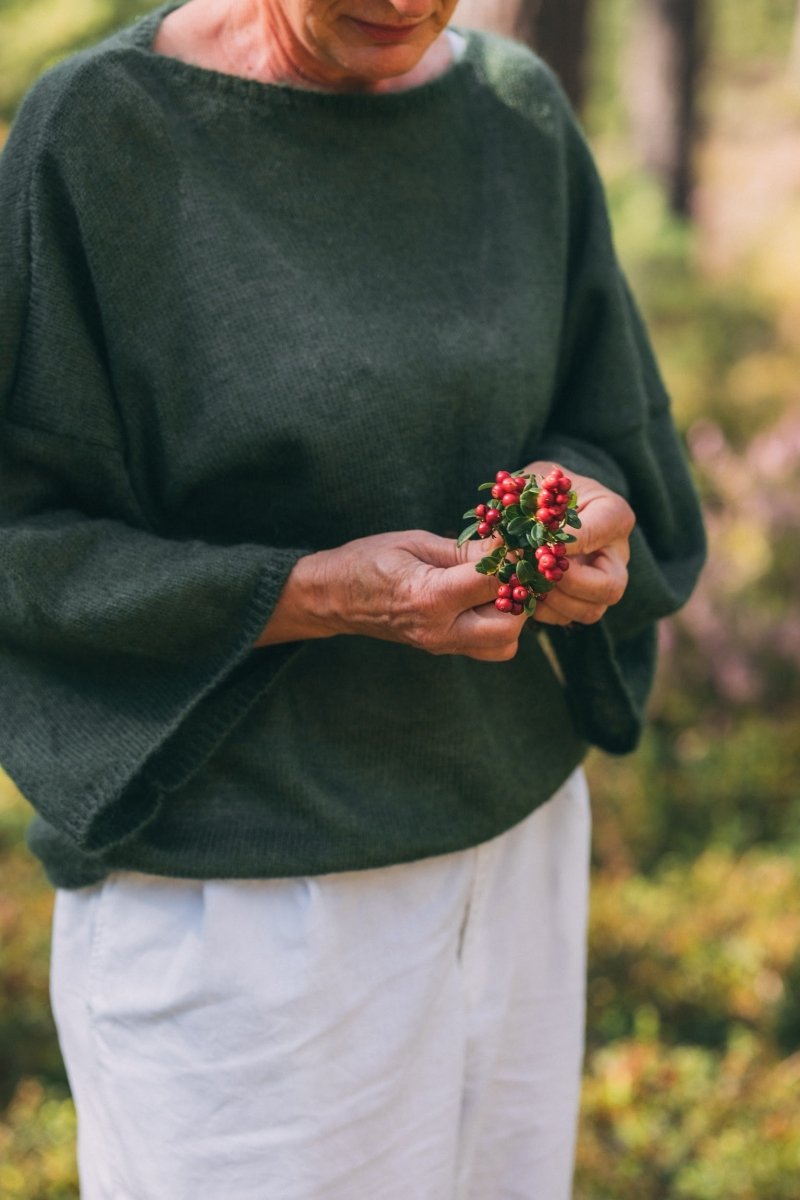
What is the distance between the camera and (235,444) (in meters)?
1.40

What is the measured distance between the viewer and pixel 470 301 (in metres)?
1.55

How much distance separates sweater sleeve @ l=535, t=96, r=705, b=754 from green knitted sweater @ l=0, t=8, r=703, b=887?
10 centimetres

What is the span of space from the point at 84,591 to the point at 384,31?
2.22 feet

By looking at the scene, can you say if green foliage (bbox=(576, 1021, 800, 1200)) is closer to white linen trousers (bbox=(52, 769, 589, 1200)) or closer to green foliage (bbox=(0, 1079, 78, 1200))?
green foliage (bbox=(0, 1079, 78, 1200))

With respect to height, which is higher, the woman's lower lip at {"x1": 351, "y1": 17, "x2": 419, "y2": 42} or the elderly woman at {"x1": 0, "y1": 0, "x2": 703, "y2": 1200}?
the woman's lower lip at {"x1": 351, "y1": 17, "x2": 419, "y2": 42}

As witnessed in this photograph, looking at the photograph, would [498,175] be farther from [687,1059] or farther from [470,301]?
[687,1059]

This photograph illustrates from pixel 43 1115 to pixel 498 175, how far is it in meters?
2.06

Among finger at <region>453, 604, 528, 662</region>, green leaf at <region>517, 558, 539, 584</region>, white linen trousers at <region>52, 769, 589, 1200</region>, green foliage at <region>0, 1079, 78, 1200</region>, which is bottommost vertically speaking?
green foliage at <region>0, 1079, 78, 1200</region>

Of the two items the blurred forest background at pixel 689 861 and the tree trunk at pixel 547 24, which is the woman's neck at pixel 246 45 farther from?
the tree trunk at pixel 547 24

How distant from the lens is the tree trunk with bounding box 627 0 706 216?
364 inches

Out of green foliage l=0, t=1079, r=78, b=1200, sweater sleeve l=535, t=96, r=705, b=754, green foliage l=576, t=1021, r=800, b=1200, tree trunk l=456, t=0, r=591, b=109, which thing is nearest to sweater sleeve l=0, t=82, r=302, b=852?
sweater sleeve l=535, t=96, r=705, b=754

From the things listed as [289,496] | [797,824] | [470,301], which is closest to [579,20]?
[797,824]

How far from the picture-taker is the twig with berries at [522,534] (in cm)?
127

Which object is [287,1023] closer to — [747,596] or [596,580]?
[596,580]
